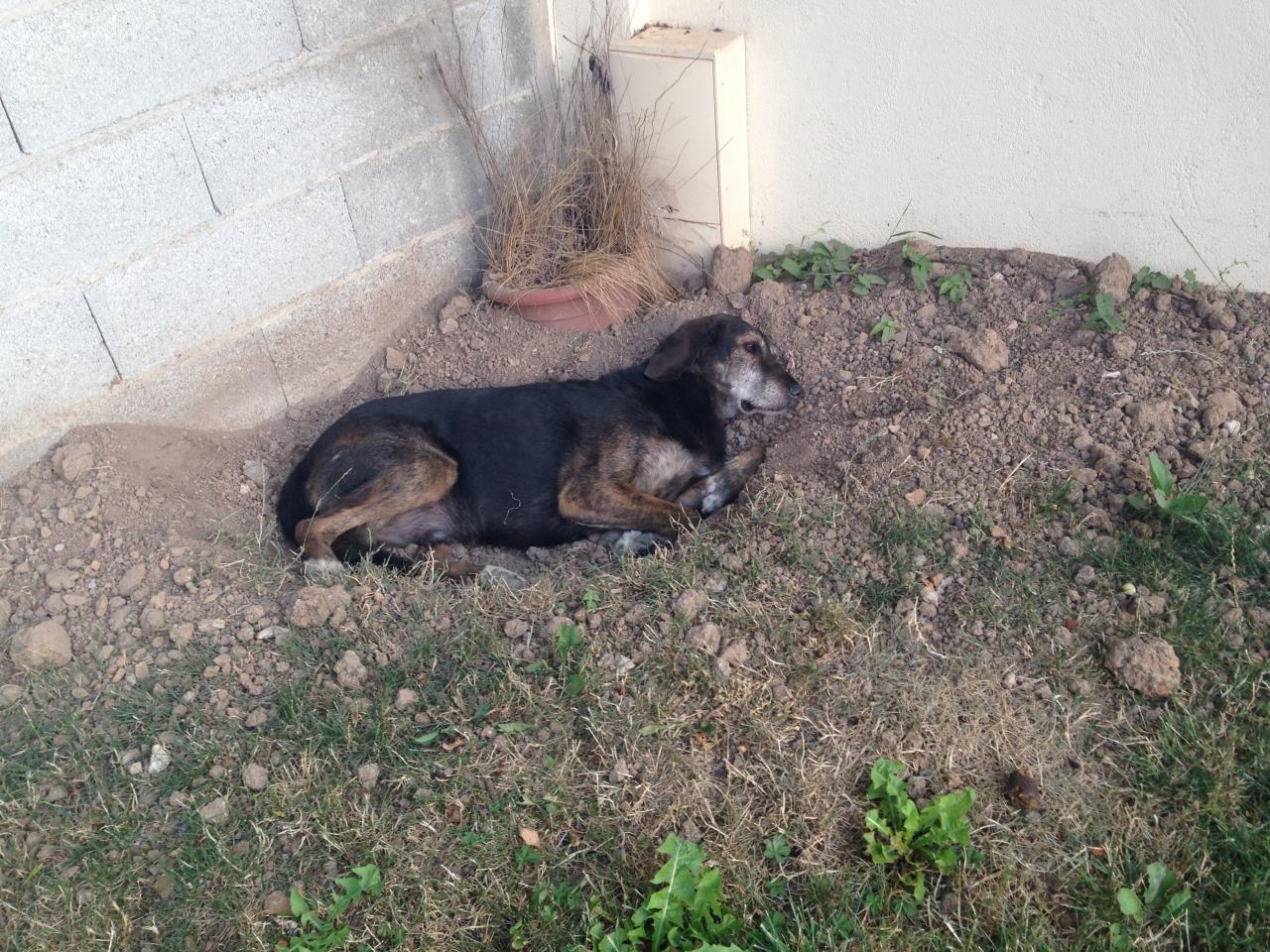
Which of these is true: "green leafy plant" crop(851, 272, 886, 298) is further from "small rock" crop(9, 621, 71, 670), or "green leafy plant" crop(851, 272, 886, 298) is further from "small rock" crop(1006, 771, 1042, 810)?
"small rock" crop(9, 621, 71, 670)

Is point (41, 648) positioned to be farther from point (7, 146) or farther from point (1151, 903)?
point (1151, 903)

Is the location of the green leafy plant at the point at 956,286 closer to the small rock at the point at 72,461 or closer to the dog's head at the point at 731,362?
the dog's head at the point at 731,362

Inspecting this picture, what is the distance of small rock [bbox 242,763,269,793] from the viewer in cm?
341

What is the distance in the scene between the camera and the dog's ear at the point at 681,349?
15.9ft

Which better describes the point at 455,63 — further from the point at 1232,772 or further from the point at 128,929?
the point at 1232,772

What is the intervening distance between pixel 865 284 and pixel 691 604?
7.17ft

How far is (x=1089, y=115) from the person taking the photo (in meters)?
4.62

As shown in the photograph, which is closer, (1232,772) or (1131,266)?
(1232,772)

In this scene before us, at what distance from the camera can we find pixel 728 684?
352cm

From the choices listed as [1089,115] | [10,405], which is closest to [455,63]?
[10,405]

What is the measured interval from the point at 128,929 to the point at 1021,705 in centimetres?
267

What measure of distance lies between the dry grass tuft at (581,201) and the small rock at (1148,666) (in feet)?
9.92

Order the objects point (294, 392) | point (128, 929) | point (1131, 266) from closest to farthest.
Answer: point (128, 929) < point (1131, 266) < point (294, 392)

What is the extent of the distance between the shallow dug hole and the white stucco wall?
36cm
